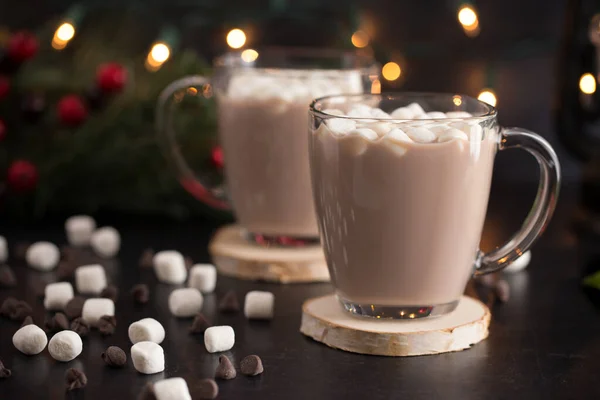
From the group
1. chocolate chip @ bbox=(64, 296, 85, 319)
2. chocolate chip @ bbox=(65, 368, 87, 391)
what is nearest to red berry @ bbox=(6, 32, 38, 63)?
chocolate chip @ bbox=(64, 296, 85, 319)

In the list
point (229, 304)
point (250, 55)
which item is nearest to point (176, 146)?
point (250, 55)

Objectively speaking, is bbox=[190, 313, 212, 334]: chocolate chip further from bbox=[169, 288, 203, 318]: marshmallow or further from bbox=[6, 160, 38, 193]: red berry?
bbox=[6, 160, 38, 193]: red berry

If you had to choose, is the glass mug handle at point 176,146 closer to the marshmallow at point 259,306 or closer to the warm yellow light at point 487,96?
the marshmallow at point 259,306

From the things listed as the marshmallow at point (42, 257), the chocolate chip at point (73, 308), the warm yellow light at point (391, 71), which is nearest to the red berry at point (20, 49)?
the marshmallow at point (42, 257)

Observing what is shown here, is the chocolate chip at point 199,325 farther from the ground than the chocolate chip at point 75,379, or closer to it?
closer to it

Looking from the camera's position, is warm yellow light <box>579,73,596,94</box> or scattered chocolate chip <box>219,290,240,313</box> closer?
scattered chocolate chip <box>219,290,240,313</box>

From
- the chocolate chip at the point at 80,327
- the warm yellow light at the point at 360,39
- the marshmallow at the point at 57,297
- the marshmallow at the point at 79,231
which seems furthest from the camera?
the warm yellow light at the point at 360,39
